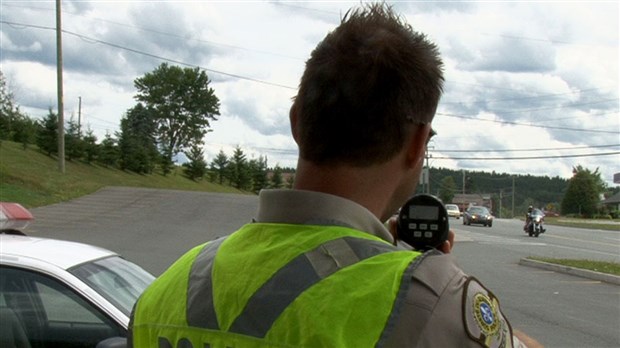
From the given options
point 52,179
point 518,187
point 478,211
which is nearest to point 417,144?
point 52,179

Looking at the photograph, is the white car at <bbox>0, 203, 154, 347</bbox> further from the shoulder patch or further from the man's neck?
the shoulder patch

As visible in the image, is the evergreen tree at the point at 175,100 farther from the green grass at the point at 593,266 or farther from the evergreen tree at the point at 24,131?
the green grass at the point at 593,266

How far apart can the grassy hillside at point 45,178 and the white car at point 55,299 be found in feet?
79.0

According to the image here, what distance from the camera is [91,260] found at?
4000 millimetres

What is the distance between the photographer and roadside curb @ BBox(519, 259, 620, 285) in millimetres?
14234

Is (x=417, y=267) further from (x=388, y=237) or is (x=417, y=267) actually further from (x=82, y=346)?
(x=82, y=346)

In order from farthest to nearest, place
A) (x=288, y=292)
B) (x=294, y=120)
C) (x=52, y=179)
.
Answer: (x=52, y=179), (x=294, y=120), (x=288, y=292)

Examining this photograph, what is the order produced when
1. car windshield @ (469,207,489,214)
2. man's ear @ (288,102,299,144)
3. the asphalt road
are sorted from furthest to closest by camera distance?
1. car windshield @ (469,207,489,214)
2. the asphalt road
3. man's ear @ (288,102,299,144)

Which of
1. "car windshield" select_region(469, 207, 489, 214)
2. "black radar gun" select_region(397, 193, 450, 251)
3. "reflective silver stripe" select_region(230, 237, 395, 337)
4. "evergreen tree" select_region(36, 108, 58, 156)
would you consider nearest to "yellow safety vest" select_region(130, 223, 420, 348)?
"reflective silver stripe" select_region(230, 237, 395, 337)

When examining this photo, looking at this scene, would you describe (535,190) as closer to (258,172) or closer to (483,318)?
(258,172)

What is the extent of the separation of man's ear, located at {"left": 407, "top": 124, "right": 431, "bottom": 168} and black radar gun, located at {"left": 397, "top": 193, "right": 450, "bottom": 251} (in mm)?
238

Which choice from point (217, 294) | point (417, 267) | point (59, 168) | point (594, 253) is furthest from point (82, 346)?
point (59, 168)

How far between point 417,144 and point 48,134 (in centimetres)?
4080

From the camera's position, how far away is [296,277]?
1.27 metres
